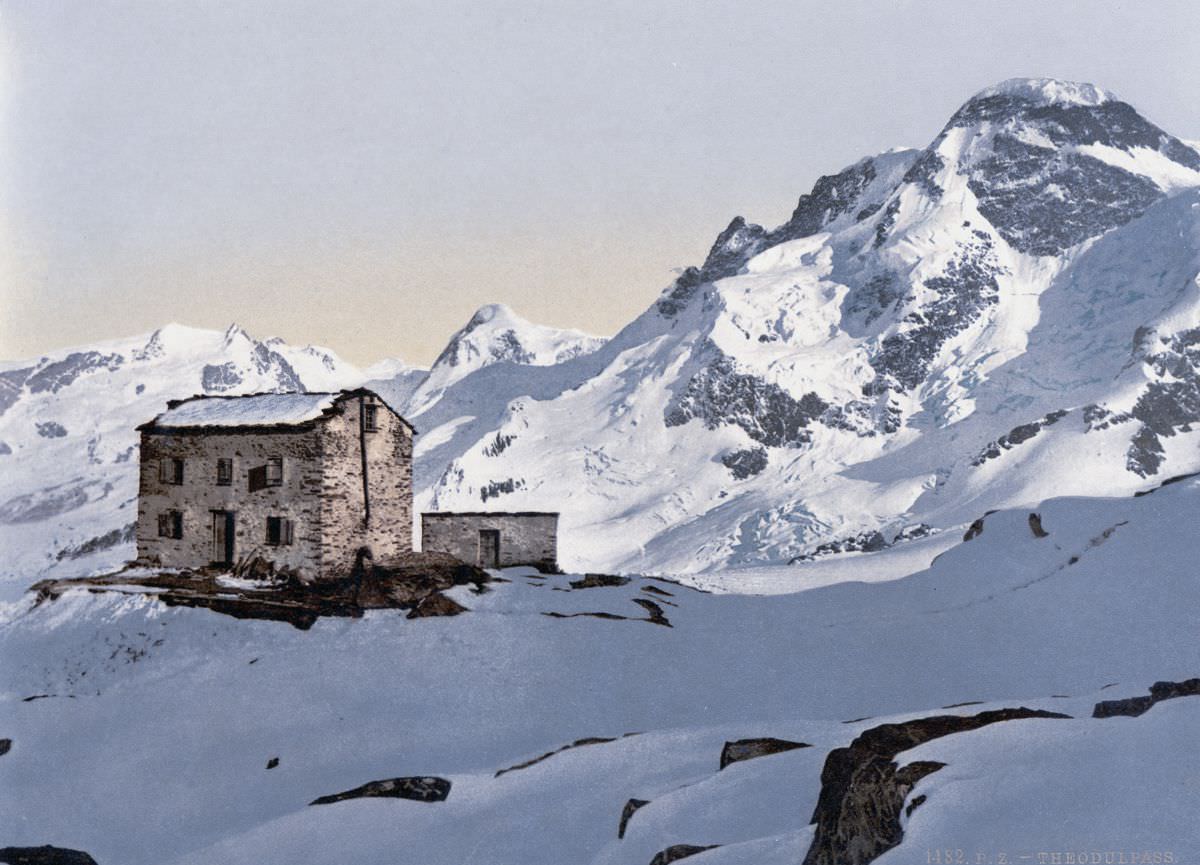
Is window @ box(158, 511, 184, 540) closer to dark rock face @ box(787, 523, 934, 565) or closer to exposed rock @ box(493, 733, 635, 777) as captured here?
exposed rock @ box(493, 733, 635, 777)

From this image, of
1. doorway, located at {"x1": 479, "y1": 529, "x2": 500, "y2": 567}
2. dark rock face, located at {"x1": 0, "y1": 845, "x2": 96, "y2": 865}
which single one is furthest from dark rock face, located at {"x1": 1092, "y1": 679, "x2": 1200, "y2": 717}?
doorway, located at {"x1": 479, "y1": 529, "x2": 500, "y2": 567}

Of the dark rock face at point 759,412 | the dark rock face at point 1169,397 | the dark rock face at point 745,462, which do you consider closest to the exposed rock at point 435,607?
the dark rock face at point 1169,397

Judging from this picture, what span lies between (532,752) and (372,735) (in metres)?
4.14

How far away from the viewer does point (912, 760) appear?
12516 millimetres

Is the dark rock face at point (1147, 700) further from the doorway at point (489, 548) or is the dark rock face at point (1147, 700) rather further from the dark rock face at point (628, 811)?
the doorway at point (489, 548)

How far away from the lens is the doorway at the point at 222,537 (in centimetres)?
3675

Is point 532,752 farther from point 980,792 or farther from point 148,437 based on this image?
point 148,437

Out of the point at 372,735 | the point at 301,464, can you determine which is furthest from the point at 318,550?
the point at 372,735

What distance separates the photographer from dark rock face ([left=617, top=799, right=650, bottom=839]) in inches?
634

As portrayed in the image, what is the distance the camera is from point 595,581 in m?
40.0

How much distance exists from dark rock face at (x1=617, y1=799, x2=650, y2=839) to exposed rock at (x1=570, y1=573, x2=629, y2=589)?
72.9 feet

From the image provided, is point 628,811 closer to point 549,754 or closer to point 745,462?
point 549,754

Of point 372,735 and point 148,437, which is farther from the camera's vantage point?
point 148,437

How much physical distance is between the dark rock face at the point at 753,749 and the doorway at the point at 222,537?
939 inches
